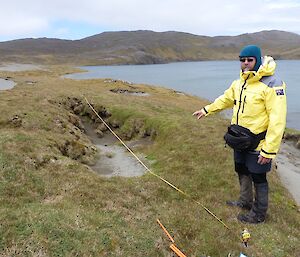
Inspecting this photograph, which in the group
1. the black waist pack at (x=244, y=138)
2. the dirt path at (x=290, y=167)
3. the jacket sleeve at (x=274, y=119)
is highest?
→ the jacket sleeve at (x=274, y=119)

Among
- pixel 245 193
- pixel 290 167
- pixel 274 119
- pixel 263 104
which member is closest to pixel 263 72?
pixel 263 104

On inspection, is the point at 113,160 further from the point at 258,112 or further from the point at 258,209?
the point at 258,112

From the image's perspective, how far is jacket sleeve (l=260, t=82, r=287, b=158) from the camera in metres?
10.8

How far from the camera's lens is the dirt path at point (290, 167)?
2107 cm

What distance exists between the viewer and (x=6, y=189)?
48.7 ft

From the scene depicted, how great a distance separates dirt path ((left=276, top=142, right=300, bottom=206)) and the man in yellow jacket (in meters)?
7.96

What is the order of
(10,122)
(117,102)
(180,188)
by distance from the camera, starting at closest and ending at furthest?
1. (180,188)
2. (10,122)
3. (117,102)

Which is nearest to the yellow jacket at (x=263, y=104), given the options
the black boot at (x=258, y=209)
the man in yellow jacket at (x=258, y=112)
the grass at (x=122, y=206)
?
the man in yellow jacket at (x=258, y=112)

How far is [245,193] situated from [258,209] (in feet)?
2.93

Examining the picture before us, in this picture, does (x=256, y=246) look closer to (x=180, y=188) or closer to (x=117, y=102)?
(x=180, y=188)

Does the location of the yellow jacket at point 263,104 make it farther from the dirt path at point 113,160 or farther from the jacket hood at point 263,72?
the dirt path at point 113,160

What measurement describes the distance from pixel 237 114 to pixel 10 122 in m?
20.8

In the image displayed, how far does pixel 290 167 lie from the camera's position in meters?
27.1

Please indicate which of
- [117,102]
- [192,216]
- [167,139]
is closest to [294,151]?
[167,139]
